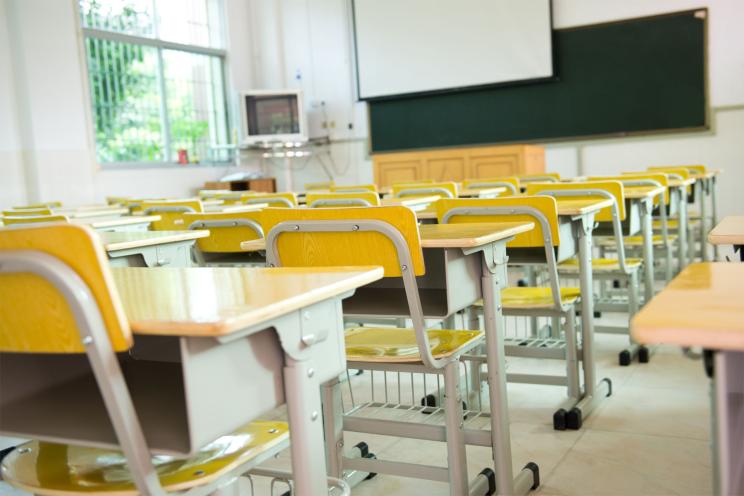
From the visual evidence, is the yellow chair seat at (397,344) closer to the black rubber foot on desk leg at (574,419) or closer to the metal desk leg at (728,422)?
the black rubber foot on desk leg at (574,419)

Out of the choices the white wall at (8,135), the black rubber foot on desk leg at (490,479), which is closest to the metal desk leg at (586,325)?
the black rubber foot on desk leg at (490,479)

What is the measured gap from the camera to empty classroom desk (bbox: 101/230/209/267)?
96.8 inches

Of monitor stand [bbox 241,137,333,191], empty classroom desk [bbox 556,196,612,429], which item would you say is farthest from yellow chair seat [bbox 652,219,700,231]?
monitor stand [bbox 241,137,333,191]

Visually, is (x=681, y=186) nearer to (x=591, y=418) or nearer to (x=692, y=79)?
(x=591, y=418)

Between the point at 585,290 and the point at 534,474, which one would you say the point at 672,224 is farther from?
the point at 534,474

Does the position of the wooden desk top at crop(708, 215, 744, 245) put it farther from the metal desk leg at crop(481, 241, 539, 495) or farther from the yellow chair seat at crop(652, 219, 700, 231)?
the yellow chair seat at crop(652, 219, 700, 231)

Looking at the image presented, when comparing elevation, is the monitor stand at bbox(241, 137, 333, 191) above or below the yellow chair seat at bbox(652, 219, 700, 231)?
above

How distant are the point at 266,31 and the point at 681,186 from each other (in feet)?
28.6

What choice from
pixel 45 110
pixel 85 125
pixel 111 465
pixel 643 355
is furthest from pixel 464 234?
pixel 85 125

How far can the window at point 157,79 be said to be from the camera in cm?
978

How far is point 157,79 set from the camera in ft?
34.9

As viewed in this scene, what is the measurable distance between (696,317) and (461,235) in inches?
42.5

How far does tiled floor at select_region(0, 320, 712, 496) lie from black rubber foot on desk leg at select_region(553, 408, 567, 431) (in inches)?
1.2

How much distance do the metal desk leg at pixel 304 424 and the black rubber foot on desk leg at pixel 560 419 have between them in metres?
1.69
